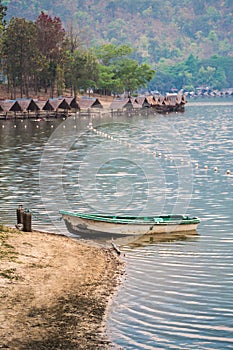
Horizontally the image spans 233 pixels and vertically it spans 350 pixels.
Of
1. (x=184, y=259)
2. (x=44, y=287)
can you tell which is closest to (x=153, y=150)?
(x=184, y=259)

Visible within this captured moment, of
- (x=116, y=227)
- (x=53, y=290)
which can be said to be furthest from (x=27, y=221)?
(x=53, y=290)

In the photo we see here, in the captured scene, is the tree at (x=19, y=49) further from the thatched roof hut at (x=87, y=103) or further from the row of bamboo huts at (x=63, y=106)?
the row of bamboo huts at (x=63, y=106)

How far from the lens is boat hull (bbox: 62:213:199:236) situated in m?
36.4

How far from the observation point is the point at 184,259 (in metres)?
32.9

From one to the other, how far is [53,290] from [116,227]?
32.1 feet

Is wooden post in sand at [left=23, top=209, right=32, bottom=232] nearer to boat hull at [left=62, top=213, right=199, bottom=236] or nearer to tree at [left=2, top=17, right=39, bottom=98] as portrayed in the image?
boat hull at [left=62, top=213, right=199, bottom=236]

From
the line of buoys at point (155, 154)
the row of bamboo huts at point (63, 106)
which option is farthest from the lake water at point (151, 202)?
the row of bamboo huts at point (63, 106)

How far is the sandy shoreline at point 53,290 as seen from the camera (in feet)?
74.5

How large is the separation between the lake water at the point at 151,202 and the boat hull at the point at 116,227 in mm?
911

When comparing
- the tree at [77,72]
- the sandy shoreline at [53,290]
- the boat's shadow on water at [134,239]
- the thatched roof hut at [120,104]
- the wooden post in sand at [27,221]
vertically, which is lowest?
the thatched roof hut at [120,104]

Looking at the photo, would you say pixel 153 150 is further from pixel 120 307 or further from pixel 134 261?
pixel 120 307

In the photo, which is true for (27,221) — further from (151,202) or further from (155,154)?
(155,154)

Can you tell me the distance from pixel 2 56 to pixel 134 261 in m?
135

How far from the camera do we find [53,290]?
27.0m
